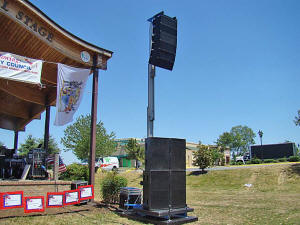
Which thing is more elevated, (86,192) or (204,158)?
(204,158)

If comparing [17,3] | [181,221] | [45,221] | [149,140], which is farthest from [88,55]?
[181,221]

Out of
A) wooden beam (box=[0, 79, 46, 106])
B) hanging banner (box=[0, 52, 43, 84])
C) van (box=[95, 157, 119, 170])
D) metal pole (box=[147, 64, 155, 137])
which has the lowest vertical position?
van (box=[95, 157, 119, 170])

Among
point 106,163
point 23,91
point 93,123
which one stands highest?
point 23,91

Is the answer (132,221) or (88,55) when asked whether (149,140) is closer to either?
(132,221)

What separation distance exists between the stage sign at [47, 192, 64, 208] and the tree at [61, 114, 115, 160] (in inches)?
1132

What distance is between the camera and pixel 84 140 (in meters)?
38.0

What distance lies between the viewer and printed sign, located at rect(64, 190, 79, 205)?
9698 mm

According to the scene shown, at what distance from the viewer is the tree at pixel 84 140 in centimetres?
3794

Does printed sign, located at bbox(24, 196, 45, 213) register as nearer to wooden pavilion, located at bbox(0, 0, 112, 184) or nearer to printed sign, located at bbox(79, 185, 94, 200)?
printed sign, located at bbox(79, 185, 94, 200)

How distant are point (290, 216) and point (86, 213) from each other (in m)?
6.95

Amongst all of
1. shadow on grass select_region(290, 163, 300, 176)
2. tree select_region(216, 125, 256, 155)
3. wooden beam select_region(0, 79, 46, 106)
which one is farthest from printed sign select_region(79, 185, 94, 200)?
tree select_region(216, 125, 256, 155)

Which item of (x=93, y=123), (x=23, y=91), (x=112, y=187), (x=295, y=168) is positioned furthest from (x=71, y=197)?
(x=295, y=168)

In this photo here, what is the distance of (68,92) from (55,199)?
4.28m

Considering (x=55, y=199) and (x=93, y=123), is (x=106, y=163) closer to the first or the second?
(x=93, y=123)
